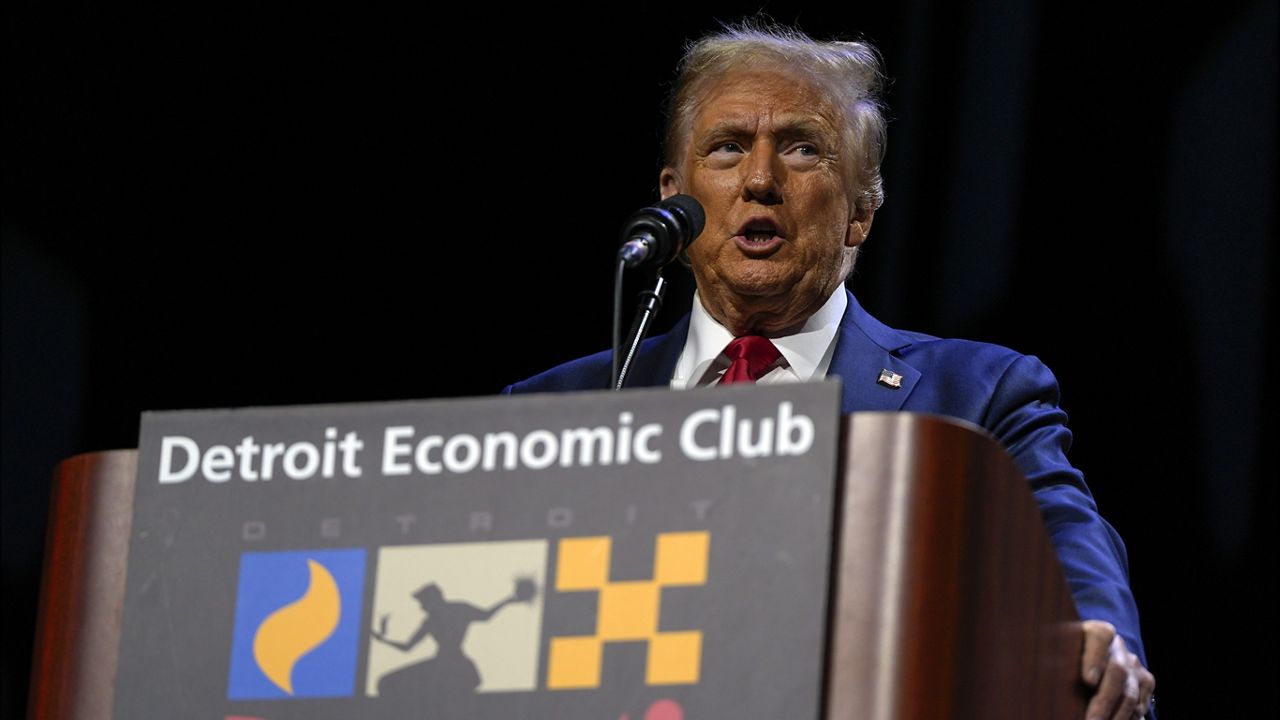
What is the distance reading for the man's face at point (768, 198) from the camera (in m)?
2.77

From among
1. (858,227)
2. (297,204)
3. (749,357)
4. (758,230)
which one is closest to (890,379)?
(749,357)

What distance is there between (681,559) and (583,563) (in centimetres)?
8

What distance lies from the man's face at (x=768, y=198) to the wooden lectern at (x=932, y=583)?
1.32 metres

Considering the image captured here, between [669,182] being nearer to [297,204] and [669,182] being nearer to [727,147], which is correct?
[727,147]

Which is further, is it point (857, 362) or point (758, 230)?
point (758, 230)

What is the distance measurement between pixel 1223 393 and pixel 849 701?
193 cm

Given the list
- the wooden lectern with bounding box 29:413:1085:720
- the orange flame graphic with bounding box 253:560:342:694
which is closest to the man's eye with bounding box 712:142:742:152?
the wooden lectern with bounding box 29:413:1085:720

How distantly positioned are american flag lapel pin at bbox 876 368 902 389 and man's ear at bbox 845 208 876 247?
39cm

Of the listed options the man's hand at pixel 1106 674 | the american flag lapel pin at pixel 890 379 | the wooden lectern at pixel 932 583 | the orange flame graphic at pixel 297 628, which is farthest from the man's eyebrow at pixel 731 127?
the orange flame graphic at pixel 297 628

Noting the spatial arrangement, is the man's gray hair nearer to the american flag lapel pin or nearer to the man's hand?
the american flag lapel pin

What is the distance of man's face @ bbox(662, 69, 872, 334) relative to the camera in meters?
2.77

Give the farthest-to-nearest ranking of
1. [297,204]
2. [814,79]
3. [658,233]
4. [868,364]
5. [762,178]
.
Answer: [297,204] → [814,79] → [762,178] → [868,364] → [658,233]

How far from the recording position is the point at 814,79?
9.46 ft

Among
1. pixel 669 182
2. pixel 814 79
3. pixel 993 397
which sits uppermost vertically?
pixel 814 79
